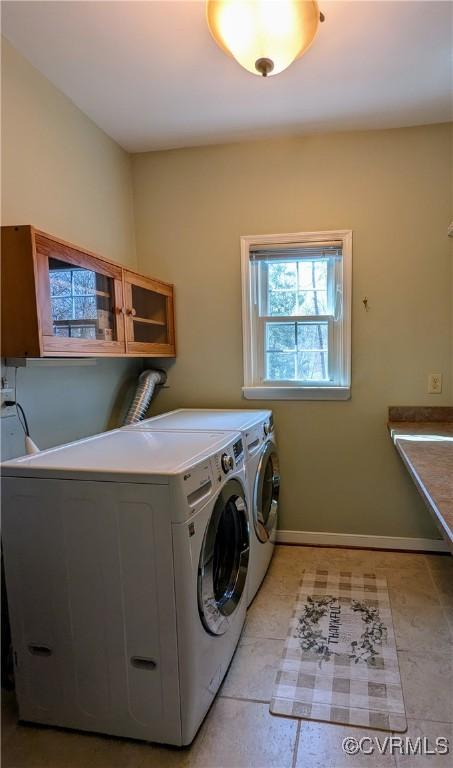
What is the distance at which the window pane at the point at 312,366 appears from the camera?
2.67 metres

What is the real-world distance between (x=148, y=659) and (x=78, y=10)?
221 cm

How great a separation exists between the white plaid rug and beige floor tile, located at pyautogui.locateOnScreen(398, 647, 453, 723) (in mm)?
33

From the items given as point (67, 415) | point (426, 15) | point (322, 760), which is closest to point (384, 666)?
point (322, 760)

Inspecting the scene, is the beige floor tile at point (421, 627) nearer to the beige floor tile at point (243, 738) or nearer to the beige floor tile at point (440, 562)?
the beige floor tile at point (440, 562)

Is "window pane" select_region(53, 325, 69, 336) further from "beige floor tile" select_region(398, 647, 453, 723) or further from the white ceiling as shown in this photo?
"beige floor tile" select_region(398, 647, 453, 723)

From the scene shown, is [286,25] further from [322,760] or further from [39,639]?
[322,760]

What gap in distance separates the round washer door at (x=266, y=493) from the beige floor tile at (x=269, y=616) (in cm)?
29

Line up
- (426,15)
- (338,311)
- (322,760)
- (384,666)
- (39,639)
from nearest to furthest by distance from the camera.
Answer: (322,760)
(39,639)
(426,15)
(384,666)
(338,311)

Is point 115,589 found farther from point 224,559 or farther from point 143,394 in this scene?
point 143,394

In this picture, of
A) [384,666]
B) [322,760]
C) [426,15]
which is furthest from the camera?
[384,666]

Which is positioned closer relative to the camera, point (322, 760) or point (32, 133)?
point (322, 760)

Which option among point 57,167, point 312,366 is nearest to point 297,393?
point 312,366

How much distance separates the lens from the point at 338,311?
260cm

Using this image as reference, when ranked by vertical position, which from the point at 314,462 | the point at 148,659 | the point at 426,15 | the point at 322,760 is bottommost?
the point at 322,760
